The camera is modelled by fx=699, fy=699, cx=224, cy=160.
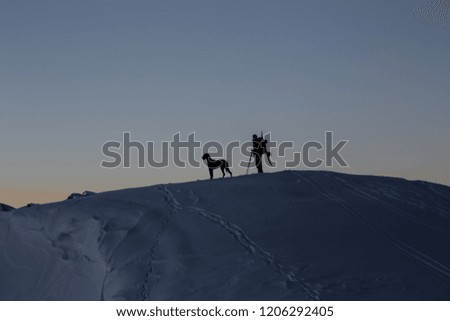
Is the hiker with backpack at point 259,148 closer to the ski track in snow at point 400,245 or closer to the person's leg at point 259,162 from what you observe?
the person's leg at point 259,162

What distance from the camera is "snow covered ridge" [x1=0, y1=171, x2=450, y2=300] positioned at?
35.7 feet

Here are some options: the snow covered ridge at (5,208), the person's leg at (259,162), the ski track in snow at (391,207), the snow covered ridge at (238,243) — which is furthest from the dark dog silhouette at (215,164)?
the snow covered ridge at (5,208)

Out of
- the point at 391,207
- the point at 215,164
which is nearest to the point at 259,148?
the point at 215,164

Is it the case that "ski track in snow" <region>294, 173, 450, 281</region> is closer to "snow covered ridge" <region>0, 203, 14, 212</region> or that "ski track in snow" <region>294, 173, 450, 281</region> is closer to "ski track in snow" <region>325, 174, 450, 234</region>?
"ski track in snow" <region>325, 174, 450, 234</region>

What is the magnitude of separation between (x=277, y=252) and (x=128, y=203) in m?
4.34

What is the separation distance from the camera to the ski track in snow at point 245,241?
10664 millimetres

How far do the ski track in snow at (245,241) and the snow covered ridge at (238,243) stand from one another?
0.10 ft

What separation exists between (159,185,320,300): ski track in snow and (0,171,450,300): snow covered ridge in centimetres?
3

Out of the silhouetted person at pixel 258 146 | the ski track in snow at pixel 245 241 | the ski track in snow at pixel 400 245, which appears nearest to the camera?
the ski track in snow at pixel 245 241

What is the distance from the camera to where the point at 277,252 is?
39.0ft

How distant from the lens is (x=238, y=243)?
1237 centimetres

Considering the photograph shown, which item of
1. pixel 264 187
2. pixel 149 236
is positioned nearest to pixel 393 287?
pixel 149 236

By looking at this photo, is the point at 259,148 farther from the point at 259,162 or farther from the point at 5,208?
the point at 5,208

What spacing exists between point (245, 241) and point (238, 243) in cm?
15
